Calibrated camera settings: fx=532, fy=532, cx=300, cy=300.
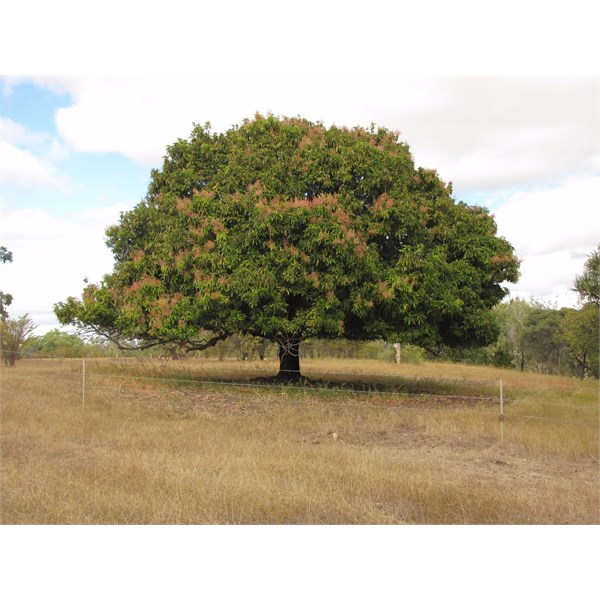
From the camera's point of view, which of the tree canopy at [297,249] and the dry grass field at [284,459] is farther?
the tree canopy at [297,249]

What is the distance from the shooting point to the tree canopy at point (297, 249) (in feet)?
46.2

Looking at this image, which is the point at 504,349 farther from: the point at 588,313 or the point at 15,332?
the point at 15,332

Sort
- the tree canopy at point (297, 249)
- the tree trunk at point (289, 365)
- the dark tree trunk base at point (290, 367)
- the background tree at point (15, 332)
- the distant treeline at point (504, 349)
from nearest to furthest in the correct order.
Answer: the tree canopy at point (297, 249), the tree trunk at point (289, 365), the dark tree trunk base at point (290, 367), the background tree at point (15, 332), the distant treeline at point (504, 349)

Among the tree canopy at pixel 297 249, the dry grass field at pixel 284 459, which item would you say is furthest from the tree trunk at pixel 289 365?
the dry grass field at pixel 284 459

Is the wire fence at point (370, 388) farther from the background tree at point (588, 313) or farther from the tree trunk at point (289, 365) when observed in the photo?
the background tree at point (588, 313)

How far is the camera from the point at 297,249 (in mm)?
13969

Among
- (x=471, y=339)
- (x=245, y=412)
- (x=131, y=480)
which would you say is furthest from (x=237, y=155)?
(x=131, y=480)

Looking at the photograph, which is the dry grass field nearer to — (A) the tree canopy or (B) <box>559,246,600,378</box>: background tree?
(A) the tree canopy

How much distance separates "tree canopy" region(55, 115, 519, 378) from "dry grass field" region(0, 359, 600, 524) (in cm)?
234

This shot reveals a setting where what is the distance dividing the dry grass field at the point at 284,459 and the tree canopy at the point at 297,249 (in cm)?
234

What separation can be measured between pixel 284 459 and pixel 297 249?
665 cm

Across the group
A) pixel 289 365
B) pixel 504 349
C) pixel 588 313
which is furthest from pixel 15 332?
pixel 504 349

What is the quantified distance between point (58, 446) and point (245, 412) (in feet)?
16.8

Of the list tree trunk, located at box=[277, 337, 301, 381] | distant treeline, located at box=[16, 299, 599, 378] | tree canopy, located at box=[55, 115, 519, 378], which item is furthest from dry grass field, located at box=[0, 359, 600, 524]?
distant treeline, located at box=[16, 299, 599, 378]
